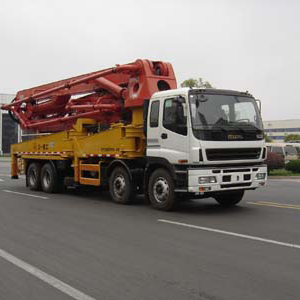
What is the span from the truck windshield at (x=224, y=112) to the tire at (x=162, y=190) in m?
1.40

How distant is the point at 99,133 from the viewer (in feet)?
41.4

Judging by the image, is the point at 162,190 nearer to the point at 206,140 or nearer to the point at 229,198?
the point at 206,140

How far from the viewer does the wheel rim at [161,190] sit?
34.0 ft

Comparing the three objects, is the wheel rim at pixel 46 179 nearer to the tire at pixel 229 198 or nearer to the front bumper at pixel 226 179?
the tire at pixel 229 198

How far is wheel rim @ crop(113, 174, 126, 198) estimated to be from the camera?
11.7 m

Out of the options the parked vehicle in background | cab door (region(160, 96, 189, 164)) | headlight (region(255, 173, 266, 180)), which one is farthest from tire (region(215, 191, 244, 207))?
the parked vehicle in background

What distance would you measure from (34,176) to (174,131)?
7.42 m

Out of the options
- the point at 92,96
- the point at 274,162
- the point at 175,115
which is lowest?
the point at 274,162

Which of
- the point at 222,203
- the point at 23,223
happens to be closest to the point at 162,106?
the point at 222,203

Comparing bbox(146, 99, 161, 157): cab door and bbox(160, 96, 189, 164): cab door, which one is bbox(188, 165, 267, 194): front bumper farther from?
bbox(146, 99, 161, 157): cab door

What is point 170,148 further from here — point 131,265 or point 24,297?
point 24,297

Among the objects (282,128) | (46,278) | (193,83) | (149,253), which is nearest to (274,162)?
(193,83)

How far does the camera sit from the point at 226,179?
10016mm

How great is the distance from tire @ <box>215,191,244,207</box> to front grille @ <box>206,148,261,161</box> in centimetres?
130
